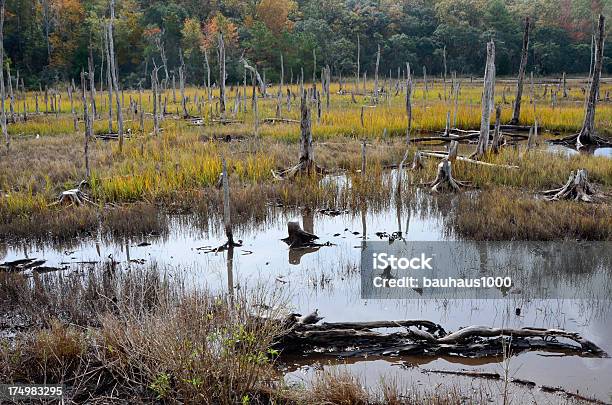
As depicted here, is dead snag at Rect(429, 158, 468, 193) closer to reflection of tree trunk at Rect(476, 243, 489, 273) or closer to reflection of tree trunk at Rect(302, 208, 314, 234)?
reflection of tree trunk at Rect(302, 208, 314, 234)

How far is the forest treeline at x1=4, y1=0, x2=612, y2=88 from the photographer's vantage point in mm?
41594

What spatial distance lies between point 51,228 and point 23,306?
10.3 feet

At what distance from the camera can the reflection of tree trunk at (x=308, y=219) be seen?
9714 millimetres

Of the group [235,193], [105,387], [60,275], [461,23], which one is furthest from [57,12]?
[105,387]

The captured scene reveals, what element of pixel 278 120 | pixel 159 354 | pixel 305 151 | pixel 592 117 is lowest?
pixel 159 354

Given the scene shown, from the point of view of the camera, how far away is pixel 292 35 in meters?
44.2

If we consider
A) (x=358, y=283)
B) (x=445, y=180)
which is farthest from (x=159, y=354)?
(x=445, y=180)

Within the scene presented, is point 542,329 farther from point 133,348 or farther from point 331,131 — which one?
point 331,131

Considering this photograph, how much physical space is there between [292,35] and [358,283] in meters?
39.5

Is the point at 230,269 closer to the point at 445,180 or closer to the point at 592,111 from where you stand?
the point at 445,180

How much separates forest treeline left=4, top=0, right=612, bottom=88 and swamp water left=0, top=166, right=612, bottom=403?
30847 millimetres

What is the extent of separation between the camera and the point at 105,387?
16.2 feet

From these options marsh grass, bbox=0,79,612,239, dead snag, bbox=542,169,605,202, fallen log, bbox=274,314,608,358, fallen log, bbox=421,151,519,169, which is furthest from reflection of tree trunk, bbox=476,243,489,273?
fallen log, bbox=421,151,519,169

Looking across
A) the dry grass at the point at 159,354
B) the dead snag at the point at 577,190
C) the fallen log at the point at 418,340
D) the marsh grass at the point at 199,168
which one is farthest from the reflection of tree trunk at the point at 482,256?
the dry grass at the point at 159,354
